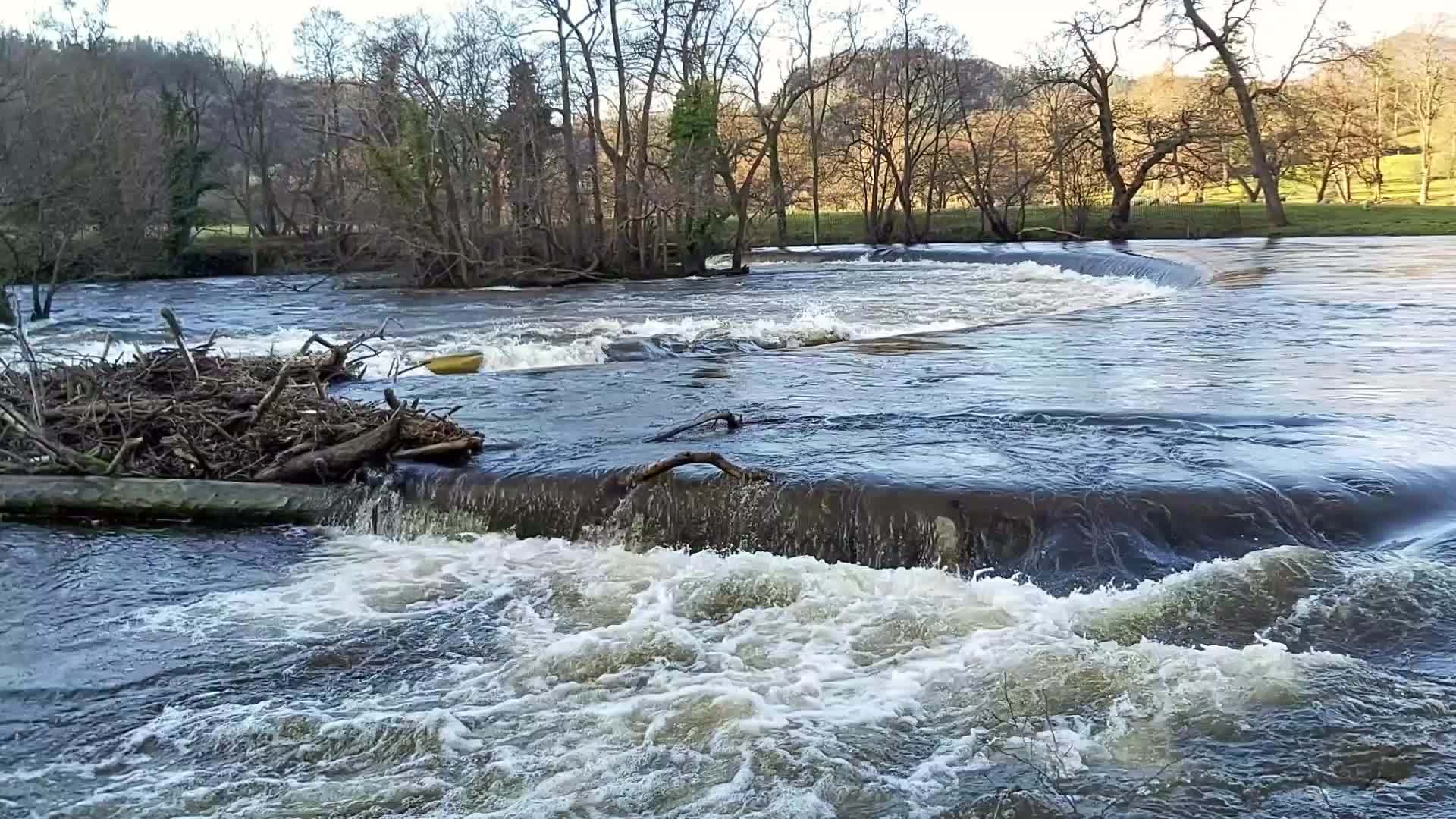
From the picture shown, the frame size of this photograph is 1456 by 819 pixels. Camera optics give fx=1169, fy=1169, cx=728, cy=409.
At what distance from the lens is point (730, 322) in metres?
20.9

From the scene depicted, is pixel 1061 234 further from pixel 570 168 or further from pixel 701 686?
pixel 701 686

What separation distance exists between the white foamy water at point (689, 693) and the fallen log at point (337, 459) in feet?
5.24

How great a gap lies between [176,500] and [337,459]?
A: 1.16 metres

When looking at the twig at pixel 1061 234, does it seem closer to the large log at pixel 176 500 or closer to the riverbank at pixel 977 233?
the riverbank at pixel 977 233

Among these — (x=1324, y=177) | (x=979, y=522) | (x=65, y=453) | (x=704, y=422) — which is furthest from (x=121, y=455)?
(x=1324, y=177)

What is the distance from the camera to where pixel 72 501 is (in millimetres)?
8547

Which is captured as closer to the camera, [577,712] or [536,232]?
[577,712]

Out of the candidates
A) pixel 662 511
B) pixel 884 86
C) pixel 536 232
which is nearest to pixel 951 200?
pixel 884 86

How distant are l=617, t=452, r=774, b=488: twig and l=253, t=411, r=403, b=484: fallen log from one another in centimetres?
197

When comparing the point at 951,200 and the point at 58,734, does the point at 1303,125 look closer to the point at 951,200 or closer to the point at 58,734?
the point at 951,200

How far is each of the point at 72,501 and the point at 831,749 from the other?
645 centimetres

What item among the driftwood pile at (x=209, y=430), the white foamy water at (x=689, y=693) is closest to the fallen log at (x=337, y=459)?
the driftwood pile at (x=209, y=430)

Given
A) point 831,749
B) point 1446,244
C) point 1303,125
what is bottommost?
point 831,749

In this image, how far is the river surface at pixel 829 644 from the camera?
14.8ft
